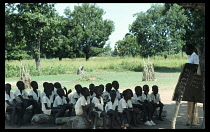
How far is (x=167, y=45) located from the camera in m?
43.7

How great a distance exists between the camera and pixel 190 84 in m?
7.15

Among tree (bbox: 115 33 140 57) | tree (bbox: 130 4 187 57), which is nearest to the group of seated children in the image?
tree (bbox: 130 4 187 57)

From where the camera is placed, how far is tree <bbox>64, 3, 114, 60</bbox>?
5947 centimetres

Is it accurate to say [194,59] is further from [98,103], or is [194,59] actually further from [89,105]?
[89,105]

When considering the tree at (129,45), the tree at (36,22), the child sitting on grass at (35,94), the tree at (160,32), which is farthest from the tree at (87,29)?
the child sitting on grass at (35,94)

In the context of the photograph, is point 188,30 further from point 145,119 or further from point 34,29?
point 145,119

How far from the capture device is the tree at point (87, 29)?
59.5 meters

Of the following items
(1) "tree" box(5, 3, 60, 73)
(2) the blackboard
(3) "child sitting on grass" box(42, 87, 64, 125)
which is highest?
(1) "tree" box(5, 3, 60, 73)

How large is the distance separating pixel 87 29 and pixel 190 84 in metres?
54.2

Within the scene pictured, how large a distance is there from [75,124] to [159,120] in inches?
99.7

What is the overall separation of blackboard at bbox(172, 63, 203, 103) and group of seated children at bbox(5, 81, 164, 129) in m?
1.12

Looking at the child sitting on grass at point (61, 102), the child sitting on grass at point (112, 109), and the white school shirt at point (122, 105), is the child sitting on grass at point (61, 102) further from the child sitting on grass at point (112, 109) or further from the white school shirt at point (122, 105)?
the white school shirt at point (122, 105)

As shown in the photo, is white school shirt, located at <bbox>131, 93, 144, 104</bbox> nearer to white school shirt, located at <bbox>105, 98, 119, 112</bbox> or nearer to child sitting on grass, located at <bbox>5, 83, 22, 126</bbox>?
white school shirt, located at <bbox>105, 98, 119, 112</bbox>

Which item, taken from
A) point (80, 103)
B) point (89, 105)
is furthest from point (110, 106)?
point (80, 103)
